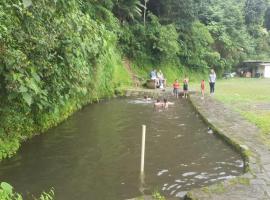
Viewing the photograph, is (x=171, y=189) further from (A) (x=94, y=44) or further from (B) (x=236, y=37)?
(B) (x=236, y=37)

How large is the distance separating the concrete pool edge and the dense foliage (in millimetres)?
4304

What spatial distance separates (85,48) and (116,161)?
14.3ft

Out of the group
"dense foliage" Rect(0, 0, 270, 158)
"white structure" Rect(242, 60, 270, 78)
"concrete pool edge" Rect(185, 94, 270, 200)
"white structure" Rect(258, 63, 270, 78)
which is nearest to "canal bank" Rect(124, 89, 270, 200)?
"concrete pool edge" Rect(185, 94, 270, 200)

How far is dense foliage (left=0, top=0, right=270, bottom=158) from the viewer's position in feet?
28.6

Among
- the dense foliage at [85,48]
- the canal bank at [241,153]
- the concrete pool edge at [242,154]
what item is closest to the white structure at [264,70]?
the dense foliage at [85,48]

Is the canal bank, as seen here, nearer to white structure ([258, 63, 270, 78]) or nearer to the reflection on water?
the reflection on water

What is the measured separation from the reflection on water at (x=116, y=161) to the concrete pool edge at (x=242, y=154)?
36 cm

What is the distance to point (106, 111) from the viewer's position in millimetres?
19188

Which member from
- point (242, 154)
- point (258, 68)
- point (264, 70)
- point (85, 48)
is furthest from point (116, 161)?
point (258, 68)

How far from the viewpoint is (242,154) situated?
10484mm

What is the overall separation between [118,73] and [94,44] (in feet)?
53.5

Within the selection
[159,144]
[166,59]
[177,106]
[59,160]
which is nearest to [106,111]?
[177,106]

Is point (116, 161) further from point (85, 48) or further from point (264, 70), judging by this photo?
point (264, 70)

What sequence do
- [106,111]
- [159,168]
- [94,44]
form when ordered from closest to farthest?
[159,168] < [94,44] < [106,111]
